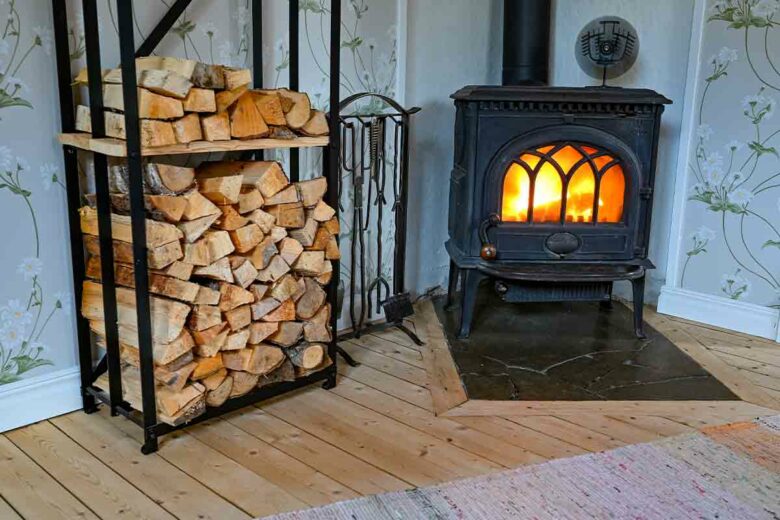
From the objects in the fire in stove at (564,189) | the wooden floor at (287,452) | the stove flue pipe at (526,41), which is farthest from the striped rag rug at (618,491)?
the stove flue pipe at (526,41)

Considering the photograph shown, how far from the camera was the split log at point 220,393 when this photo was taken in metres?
2.19

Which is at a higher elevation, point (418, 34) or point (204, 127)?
point (418, 34)

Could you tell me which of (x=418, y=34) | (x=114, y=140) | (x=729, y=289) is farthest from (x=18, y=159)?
Answer: (x=729, y=289)

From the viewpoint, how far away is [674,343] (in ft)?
9.76

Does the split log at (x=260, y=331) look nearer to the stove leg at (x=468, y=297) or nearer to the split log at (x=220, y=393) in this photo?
the split log at (x=220, y=393)

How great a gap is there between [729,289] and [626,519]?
159cm

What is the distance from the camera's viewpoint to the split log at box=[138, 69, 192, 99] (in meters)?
1.92

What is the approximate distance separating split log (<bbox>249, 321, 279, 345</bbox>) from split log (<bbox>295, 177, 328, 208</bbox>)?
0.36 meters

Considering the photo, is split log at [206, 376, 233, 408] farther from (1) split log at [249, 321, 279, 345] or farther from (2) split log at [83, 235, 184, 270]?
(2) split log at [83, 235, 184, 270]

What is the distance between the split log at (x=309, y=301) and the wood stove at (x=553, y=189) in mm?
701

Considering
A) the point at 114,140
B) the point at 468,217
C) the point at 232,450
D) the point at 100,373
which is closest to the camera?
the point at 114,140

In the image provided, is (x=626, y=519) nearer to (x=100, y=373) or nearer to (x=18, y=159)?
(x=100, y=373)

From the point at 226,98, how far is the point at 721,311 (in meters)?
2.13

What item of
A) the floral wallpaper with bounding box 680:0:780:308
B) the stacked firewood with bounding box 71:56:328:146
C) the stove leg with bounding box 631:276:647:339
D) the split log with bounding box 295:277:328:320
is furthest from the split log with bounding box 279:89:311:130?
the floral wallpaper with bounding box 680:0:780:308
